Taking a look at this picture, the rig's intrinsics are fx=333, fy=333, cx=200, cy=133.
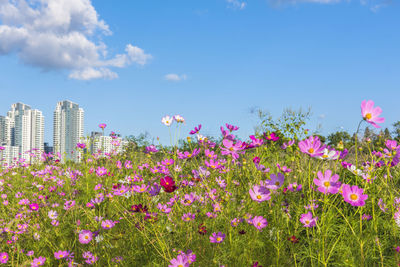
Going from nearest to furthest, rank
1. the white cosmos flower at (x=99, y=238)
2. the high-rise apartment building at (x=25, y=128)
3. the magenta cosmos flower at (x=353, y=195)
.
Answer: the magenta cosmos flower at (x=353, y=195)
the white cosmos flower at (x=99, y=238)
the high-rise apartment building at (x=25, y=128)

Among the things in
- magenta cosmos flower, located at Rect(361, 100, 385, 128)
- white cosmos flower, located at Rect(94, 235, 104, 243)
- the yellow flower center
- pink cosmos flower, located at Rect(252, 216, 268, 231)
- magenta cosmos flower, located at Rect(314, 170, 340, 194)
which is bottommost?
white cosmos flower, located at Rect(94, 235, 104, 243)

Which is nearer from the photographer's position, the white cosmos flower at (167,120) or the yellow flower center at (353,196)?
the yellow flower center at (353,196)

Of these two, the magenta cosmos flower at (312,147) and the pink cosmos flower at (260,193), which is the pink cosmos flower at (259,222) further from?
the magenta cosmos flower at (312,147)

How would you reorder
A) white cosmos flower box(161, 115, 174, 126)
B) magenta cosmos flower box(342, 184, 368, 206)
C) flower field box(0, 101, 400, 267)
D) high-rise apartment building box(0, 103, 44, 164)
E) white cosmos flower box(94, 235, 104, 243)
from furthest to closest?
high-rise apartment building box(0, 103, 44, 164), white cosmos flower box(161, 115, 174, 126), white cosmos flower box(94, 235, 104, 243), flower field box(0, 101, 400, 267), magenta cosmos flower box(342, 184, 368, 206)

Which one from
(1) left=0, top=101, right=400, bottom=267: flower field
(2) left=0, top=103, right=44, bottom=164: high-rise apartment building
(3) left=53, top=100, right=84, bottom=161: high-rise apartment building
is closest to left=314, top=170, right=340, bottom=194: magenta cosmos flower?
(1) left=0, top=101, right=400, bottom=267: flower field

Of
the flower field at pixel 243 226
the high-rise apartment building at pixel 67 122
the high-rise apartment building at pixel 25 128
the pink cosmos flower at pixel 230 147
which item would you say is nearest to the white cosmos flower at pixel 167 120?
the flower field at pixel 243 226

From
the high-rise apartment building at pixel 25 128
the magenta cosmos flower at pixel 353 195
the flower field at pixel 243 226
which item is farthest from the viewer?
the high-rise apartment building at pixel 25 128

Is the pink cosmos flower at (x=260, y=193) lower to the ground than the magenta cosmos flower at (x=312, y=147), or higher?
lower

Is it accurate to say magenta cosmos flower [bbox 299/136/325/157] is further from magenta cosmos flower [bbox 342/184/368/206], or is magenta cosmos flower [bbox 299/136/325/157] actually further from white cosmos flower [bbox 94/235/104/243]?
white cosmos flower [bbox 94/235/104/243]

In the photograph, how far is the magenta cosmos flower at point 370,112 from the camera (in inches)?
59.8

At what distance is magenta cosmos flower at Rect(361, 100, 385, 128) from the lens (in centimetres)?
152

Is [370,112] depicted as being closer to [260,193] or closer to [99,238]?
[260,193]

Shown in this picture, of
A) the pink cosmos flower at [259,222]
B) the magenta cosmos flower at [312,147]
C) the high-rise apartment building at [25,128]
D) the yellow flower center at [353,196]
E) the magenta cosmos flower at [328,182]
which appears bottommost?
the pink cosmos flower at [259,222]

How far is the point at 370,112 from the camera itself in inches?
60.4
